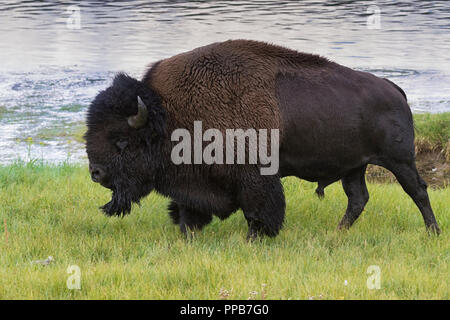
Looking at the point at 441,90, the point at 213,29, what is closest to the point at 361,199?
the point at 441,90

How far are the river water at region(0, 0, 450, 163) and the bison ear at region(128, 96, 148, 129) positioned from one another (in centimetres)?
456

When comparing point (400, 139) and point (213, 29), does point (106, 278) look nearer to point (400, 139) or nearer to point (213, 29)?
point (400, 139)

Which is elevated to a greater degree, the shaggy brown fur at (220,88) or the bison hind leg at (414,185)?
the shaggy brown fur at (220,88)

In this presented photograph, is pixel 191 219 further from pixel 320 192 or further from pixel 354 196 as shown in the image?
pixel 354 196

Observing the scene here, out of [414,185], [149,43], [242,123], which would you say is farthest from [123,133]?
[149,43]

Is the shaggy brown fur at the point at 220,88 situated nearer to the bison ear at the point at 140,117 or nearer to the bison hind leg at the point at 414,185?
the bison ear at the point at 140,117

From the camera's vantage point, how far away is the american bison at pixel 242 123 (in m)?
5.34

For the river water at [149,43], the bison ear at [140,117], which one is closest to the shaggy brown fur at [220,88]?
the bison ear at [140,117]

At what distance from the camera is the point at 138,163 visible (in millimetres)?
5406

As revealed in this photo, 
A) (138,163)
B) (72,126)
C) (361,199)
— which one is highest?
(138,163)

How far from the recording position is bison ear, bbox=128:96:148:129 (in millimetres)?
5145

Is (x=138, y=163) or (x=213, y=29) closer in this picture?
(x=138, y=163)

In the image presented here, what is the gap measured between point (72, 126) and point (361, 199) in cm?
691

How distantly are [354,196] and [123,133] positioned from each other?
246 cm
